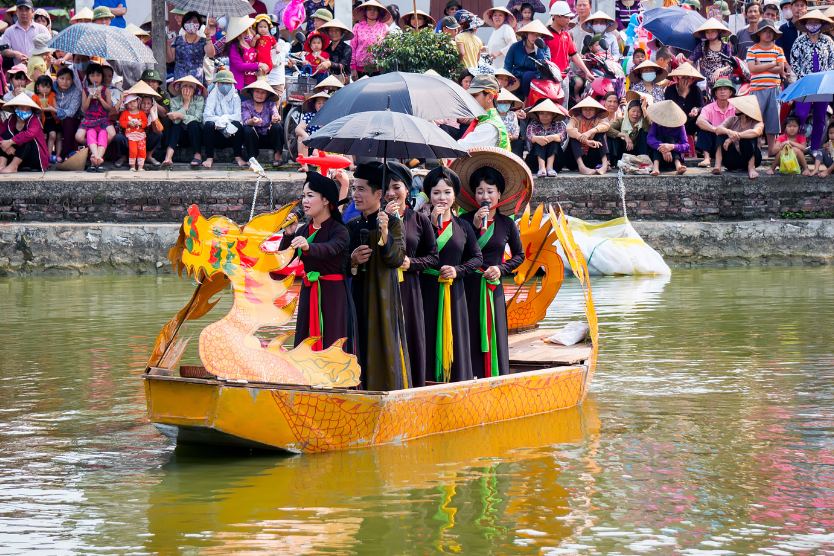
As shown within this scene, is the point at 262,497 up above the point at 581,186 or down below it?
below

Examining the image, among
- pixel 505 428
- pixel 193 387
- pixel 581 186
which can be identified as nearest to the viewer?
pixel 193 387

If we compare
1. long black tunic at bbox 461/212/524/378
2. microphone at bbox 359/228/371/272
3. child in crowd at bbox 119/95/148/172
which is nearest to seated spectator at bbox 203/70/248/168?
child in crowd at bbox 119/95/148/172

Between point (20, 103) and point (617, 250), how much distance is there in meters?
8.12

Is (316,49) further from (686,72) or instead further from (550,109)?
(686,72)

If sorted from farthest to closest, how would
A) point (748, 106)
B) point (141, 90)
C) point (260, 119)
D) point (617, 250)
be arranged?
1. point (260, 119)
2. point (141, 90)
3. point (748, 106)
4. point (617, 250)

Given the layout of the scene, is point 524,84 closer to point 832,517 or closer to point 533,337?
point 533,337

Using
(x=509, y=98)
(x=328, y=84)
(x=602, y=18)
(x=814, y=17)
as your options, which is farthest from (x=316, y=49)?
(x=814, y=17)

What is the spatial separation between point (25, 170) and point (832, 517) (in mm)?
13456

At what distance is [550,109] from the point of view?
15.2m

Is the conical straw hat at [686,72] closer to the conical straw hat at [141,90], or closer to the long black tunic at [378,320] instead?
the conical straw hat at [141,90]

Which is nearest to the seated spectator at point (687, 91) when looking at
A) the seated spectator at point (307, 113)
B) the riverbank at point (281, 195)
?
the riverbank at point (281, 195)

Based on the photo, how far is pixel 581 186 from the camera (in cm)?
1536

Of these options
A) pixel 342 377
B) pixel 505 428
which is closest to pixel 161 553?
pixel 342 377

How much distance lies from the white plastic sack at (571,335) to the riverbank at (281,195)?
710 centimetres
